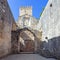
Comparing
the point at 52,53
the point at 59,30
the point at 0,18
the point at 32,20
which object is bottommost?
the point at 52,53

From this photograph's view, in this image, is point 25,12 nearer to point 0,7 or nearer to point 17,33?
point 17,33

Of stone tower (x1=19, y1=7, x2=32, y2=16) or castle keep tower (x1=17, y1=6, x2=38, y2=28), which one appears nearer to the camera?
castle keep tower (x1=17, y1=6, x2=38, y2=28)

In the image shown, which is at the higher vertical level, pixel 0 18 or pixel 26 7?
pixel 26 7

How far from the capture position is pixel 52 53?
400 inches

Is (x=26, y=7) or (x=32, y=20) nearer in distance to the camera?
(x=32, y=20)

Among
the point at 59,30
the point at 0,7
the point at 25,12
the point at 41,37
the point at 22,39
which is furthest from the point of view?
the point at 25,12

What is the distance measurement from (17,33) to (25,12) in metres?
8.14

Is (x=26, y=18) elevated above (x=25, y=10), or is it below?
below

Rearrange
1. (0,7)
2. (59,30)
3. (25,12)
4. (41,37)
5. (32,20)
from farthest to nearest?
(25,12) < (32,20) < (41,37) < (0,7) < (59,30)

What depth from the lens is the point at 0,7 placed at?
972 cm

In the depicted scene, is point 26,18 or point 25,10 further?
point 25,10

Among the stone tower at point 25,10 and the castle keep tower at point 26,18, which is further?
the stone tower at point 25,10

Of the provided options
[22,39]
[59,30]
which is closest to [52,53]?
[59,30]

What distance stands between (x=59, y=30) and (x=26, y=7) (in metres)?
14.5
